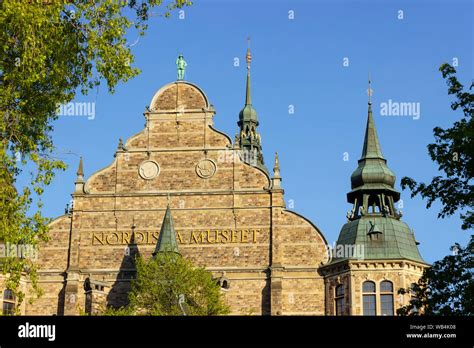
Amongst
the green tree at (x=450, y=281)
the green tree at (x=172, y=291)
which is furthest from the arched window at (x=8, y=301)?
the green tree at (x=450, y=281)

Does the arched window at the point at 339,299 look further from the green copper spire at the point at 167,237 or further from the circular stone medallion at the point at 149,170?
the circular stone medallion at the point at 149,170

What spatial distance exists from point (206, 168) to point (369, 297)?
477 inches

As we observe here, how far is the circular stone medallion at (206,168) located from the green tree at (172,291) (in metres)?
7.12

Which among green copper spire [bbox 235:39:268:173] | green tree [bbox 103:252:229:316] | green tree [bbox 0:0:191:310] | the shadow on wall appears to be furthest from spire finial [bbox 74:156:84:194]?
green tree [bbox 0:0:191:310]

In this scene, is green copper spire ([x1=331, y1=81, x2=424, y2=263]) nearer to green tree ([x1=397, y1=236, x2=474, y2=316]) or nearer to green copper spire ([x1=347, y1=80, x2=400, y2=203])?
green copper spire ([x1=347, y1=80, x2=400, y2=203])

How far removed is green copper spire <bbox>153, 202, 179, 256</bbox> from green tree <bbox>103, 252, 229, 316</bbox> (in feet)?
6.84

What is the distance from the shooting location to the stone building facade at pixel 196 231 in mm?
50812

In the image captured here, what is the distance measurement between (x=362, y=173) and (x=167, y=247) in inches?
491

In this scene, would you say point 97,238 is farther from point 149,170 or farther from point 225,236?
point 225,236

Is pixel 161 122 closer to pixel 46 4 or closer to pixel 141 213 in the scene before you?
pixel 141 213

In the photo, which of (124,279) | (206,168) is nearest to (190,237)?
(206,168)

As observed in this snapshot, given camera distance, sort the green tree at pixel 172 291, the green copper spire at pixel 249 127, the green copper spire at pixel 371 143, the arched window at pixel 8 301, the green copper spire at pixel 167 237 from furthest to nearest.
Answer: the green copper spire at pixel 249 127 < the green copper spire at pixel 371 143 < the arched window at pixel 8 301 < the green copper spire at pixel 167 237 < the green tree at pixel 172 291
